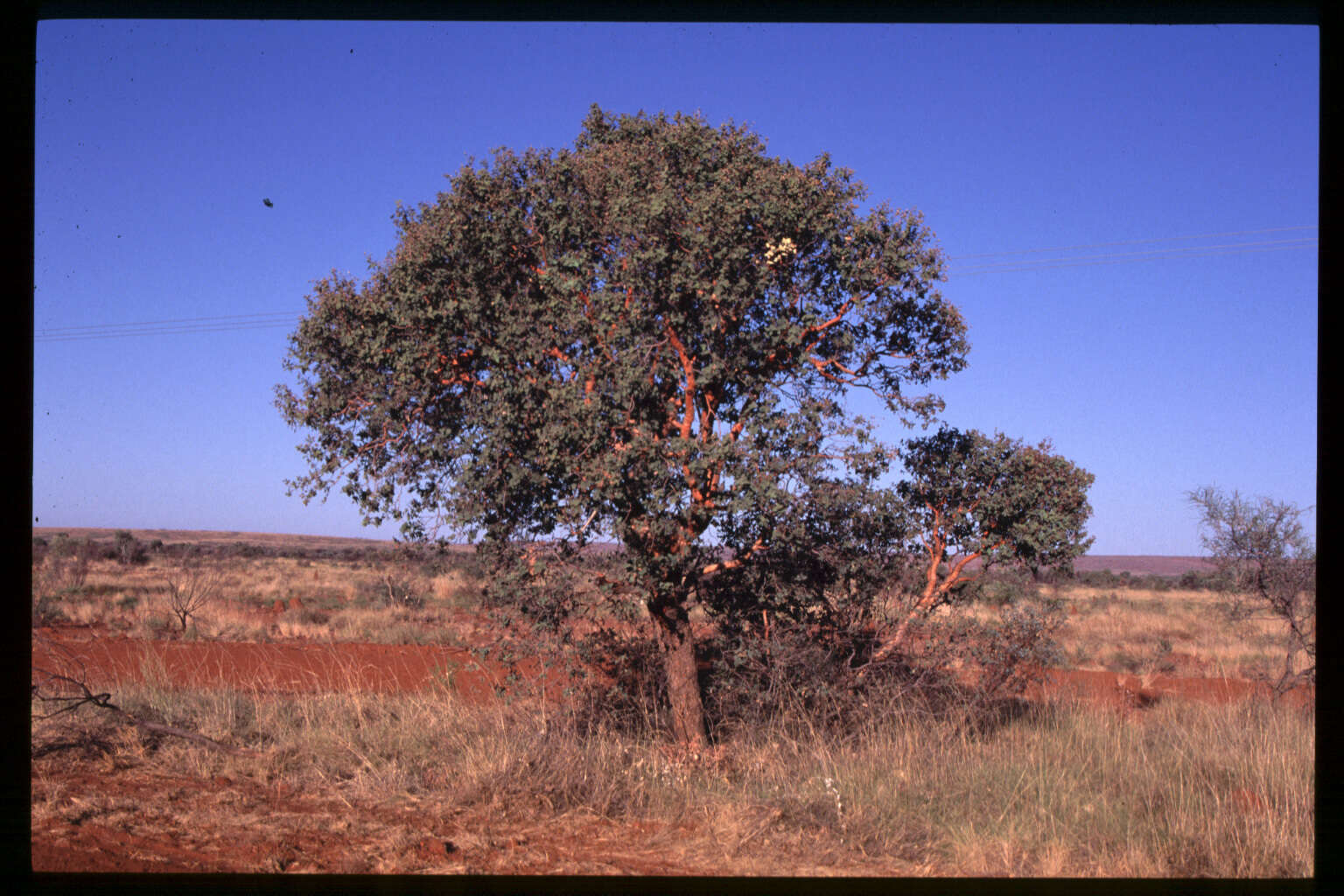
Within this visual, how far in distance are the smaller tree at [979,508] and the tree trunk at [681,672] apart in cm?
191

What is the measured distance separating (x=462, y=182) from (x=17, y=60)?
A: 4007 millimetres

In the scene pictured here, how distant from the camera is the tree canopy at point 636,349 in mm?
7141

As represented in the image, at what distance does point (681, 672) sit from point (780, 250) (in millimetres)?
4149

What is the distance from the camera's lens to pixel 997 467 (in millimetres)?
8977

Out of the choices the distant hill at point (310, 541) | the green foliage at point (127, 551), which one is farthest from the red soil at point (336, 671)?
the distant hill at point (310, 541)

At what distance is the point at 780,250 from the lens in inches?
297

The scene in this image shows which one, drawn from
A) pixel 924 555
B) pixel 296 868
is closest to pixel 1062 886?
pixel 296 868

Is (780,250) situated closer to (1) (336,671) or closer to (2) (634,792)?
(2) (634,792)

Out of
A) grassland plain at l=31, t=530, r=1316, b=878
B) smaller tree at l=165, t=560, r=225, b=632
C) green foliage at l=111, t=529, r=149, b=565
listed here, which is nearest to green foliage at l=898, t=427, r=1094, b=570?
grassland plain at l=31, t=530, r=1316, b=878

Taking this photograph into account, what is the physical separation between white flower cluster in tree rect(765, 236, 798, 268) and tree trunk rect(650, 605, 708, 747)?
11.3 ft

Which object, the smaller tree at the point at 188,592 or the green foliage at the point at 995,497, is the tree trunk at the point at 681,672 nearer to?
the green foliage at the point at 995,497

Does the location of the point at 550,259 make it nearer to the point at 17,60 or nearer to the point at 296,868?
the point at 17,60

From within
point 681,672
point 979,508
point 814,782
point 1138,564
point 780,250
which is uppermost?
point 780,250

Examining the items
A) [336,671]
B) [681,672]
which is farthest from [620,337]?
[336,671]
